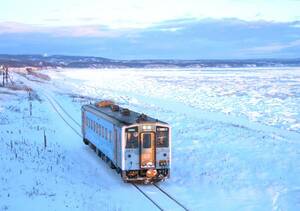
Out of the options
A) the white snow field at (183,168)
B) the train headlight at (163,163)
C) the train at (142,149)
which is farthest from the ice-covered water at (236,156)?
the train at (142,149)

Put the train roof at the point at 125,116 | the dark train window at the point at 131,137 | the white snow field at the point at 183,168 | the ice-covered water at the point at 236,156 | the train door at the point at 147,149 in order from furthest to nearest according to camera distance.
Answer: the train roof at the point at 125,116 < the train door at the point at 147,149 < the dark train window at the point at 131,137 < the ice-covered water at the point at 236,156 < the white snow field at the point at 183,168

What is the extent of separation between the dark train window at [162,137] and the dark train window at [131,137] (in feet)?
2.84

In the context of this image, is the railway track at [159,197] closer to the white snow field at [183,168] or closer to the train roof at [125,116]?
the white snow field at [183,168]

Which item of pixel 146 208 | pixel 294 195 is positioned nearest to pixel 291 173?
pixel 294 195

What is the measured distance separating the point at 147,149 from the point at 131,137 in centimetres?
81

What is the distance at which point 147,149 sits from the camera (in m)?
20.9

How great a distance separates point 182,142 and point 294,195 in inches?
503

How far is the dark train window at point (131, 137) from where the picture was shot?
2066cm

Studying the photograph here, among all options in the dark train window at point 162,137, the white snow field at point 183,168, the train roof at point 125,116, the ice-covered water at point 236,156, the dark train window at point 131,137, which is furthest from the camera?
the train roof at point 125,116

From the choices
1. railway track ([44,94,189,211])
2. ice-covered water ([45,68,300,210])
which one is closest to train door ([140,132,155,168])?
railway track ([44,94,189,211])

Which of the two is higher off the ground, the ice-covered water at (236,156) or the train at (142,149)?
the train at (142,149)

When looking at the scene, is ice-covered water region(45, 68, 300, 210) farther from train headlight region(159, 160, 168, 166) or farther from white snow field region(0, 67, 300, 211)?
train headlight region(159, 160, 168, 166)

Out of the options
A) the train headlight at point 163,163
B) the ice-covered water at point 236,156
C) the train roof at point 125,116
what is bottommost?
the ice-covered water at point 236,156

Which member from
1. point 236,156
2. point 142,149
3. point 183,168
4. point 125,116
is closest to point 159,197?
point 142,149
